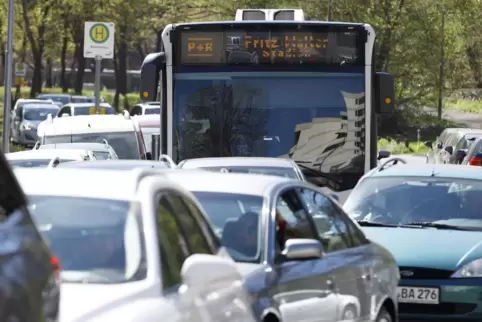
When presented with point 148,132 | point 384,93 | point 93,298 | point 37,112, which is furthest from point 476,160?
point 37,112

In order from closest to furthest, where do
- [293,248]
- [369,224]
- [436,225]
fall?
[293,248]
[436,225]
[369,224]

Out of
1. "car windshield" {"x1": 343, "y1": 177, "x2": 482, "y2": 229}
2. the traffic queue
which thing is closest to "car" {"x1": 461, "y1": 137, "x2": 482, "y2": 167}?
the traffic queue

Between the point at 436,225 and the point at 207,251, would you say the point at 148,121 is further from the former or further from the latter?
the point at 207,251

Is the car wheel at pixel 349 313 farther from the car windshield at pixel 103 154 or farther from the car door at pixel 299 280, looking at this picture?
the car windshield at pixel 103 154

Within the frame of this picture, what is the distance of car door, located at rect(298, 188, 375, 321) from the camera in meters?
8.00

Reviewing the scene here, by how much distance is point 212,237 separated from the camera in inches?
237

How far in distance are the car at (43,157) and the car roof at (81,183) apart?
36.3 feet

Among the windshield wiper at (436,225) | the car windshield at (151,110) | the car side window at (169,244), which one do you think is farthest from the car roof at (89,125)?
the car windshield at (151,110)

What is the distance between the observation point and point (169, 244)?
5258 mm

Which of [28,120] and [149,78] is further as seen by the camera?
[28,120]

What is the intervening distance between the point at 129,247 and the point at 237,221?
2.72 metres

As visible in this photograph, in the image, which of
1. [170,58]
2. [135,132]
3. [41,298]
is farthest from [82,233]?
[135,132]

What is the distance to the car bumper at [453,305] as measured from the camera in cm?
A: 1028

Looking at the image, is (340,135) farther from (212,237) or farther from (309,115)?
(212,237)
